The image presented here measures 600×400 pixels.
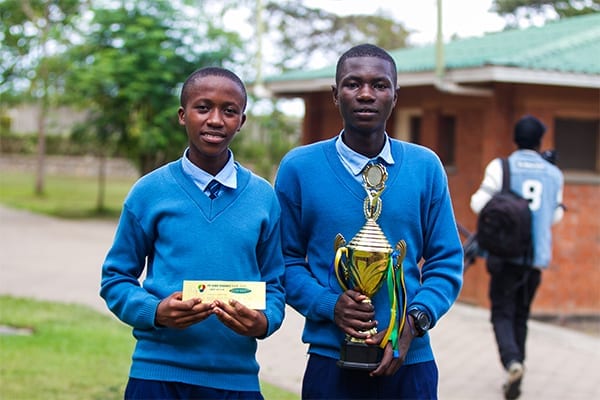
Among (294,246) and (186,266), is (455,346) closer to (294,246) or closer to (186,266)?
(294,246)

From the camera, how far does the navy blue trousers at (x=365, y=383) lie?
3.20m

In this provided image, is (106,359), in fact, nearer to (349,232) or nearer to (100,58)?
(349,232)

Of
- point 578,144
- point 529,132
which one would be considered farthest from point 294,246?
point 578,144

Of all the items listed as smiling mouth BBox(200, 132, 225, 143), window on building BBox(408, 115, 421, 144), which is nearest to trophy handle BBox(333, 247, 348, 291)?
smiling mouth BBox(200, 132, 225, 143)

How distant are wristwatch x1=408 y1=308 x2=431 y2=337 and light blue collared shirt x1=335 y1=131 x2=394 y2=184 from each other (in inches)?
18.2

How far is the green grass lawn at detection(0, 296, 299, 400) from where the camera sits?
6266 mm

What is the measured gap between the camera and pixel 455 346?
28.2 feet

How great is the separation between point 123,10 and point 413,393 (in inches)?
696

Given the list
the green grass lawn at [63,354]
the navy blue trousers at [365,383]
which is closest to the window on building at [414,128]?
the green grass lawn at [63,354]

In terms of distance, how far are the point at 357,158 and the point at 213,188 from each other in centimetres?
49

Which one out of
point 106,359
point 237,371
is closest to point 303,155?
point 237,371

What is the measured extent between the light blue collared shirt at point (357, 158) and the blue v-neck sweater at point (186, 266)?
1.02ft

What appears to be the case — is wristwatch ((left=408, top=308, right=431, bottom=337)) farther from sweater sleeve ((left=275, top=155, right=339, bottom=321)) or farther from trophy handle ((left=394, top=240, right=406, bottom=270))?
sweater sleeve ((left=275, top=155, right=339, bottom=321))

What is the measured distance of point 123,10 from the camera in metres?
19.9
